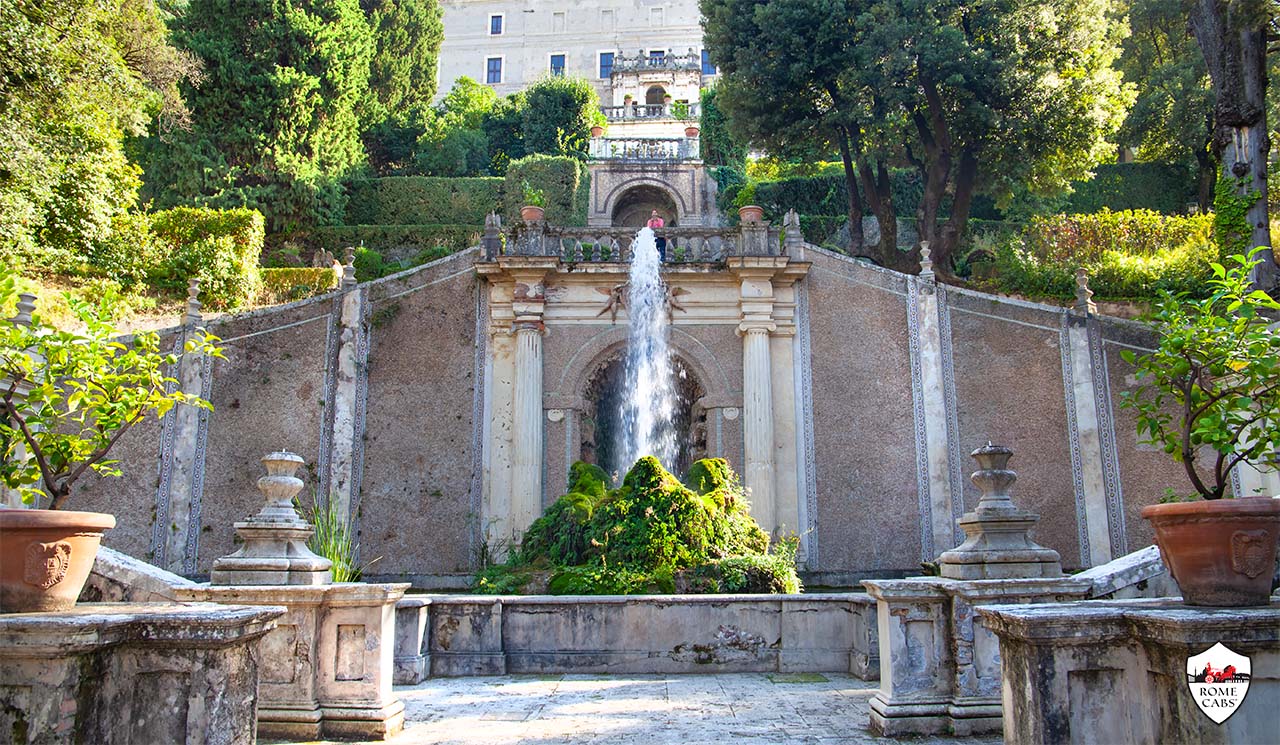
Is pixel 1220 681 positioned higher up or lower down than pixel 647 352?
lower down

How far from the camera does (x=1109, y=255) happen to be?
59.2 feet

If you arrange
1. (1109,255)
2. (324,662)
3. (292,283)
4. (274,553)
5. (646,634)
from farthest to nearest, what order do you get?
1. (292,283)
2. (1109,255)
3. (646,634)
4. (274,553)
5. (324,662)

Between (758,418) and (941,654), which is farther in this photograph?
(758,418)

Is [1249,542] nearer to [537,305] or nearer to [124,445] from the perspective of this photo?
[537,305]

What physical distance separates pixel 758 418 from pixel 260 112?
1598 cm

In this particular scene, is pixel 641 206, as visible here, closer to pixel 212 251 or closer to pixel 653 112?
pixel 653 112

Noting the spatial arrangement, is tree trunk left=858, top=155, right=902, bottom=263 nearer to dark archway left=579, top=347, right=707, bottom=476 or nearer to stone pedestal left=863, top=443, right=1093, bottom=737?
dark archway left=579, top=347, right=707, bottom=476

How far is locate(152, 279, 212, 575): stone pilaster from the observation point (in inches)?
503

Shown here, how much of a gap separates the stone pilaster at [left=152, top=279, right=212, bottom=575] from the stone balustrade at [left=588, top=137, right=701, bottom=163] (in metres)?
16.7

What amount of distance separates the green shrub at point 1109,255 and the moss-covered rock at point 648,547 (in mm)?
9953

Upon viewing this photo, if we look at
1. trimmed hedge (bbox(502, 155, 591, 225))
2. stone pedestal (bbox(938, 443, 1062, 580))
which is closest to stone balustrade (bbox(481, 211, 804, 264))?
stone pedestal (bbox(938, 443, 1062, 580))

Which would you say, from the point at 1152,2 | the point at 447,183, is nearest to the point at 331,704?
the point at 447,183

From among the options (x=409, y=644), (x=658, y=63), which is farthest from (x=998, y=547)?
(x=658, y=63)

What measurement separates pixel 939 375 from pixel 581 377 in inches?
216
